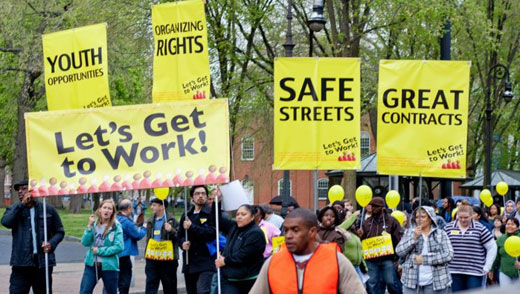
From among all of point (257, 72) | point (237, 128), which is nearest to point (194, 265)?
point (257, 72)

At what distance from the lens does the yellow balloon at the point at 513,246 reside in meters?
13.0

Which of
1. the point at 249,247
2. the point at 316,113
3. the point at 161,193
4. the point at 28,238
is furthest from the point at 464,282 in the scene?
the point at 28,238

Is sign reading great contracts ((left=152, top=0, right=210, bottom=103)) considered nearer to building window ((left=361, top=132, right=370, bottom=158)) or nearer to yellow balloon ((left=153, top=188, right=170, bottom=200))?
yellow balloon ((left=153, top=188, right=170, bottom=200))

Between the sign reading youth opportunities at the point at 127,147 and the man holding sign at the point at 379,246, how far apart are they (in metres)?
3.57

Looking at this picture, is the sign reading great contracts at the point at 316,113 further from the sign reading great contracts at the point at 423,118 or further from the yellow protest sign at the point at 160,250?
the yellow protest sign at the point at 160,250

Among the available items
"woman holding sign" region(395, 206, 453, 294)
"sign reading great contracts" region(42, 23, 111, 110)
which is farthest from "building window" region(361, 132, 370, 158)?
"woman holding sign" region(395, 206, 453, 294)

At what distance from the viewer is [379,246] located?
1308 centimetres

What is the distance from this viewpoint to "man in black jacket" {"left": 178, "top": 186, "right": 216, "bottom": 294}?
11914mm

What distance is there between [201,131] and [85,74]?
114 inches

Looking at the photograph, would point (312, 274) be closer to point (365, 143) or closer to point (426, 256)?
point (426, 256)

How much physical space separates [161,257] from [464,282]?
4.38 meters

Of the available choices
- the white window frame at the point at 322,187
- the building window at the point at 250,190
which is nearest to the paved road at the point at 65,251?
the building window at the point at 250,190

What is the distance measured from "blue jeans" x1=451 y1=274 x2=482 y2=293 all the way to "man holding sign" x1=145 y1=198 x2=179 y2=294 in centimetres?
411

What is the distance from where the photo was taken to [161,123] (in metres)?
10.4
